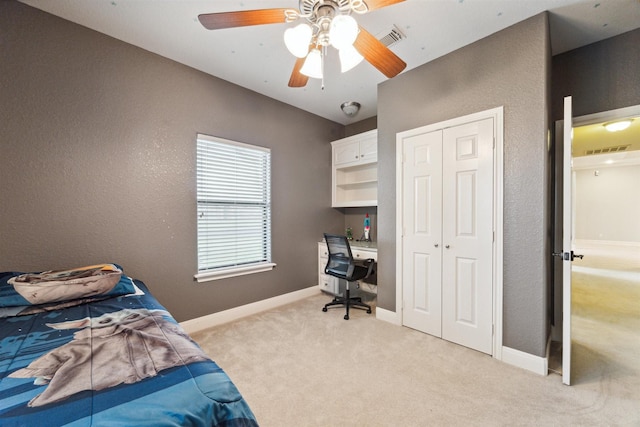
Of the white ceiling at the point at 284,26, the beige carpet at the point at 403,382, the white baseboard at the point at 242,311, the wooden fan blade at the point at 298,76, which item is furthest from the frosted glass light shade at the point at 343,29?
the white baseboard at the point at 242,311

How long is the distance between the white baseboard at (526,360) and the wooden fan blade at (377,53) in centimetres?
234

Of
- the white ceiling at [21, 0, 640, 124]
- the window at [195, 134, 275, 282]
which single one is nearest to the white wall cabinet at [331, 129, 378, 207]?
the white ceiling at [21, 0, 640, 124]

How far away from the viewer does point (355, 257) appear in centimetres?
338

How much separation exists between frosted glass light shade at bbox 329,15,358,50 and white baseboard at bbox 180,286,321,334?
277cm

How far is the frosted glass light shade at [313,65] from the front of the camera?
1.62 meters

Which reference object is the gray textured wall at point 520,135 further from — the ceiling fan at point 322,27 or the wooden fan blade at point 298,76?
the wooden fan blade at point 298,76

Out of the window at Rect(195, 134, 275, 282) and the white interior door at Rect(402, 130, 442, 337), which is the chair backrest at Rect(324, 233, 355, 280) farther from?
the window at Rect(195, 134, 275, 282)

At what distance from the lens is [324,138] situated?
3973 mm

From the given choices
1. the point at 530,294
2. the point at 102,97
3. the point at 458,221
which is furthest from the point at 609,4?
the point at 102,97

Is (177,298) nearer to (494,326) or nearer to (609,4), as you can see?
(494,326)

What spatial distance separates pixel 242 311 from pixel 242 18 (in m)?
2.78

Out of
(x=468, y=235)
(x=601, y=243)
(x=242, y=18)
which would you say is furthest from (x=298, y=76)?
(x=601, y=243)

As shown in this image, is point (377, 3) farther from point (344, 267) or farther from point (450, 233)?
point (344, 267)

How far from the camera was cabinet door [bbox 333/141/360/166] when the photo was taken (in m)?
3.72
